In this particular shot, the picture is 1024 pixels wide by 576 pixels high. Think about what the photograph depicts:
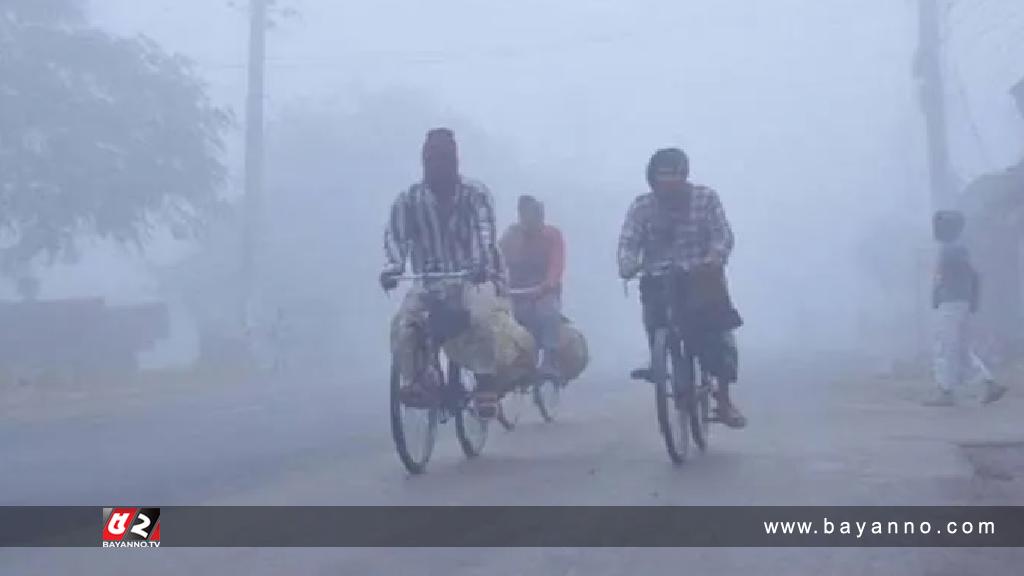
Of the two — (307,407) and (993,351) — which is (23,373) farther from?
(993,351)

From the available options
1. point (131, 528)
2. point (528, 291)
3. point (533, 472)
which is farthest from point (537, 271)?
point (131, 528)

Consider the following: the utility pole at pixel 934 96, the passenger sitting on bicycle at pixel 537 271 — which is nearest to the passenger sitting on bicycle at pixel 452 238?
the passenger sitting on bicycle at pixel 537 271

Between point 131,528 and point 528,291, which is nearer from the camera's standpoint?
point 131,528

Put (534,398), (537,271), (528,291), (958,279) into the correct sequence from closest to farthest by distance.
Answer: (528,291)
(534,398)
(537,271)
(958,279)

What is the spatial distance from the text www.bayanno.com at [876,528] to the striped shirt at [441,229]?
3100mm

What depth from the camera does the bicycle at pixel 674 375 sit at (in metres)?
9.11

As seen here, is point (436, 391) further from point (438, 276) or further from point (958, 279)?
point (958, 279)

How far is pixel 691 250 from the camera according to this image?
32.2ft

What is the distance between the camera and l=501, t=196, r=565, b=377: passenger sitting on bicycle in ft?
42.3

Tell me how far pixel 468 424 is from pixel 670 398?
1.39 m

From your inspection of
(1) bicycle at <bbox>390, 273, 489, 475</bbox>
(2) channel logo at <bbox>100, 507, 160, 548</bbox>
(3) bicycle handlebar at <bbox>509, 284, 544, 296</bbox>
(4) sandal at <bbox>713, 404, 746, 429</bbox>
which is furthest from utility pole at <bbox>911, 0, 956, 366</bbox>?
(2) channel logo at <bbox>100, 507, 160, 548</bbox>

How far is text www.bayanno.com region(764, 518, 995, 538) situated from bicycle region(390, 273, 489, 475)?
2689mm

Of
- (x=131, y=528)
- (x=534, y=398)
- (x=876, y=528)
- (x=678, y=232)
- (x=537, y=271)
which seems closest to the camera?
(x=876, y=528)

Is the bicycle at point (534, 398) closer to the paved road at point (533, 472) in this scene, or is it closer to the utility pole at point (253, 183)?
the paved road at point (533, 472)
